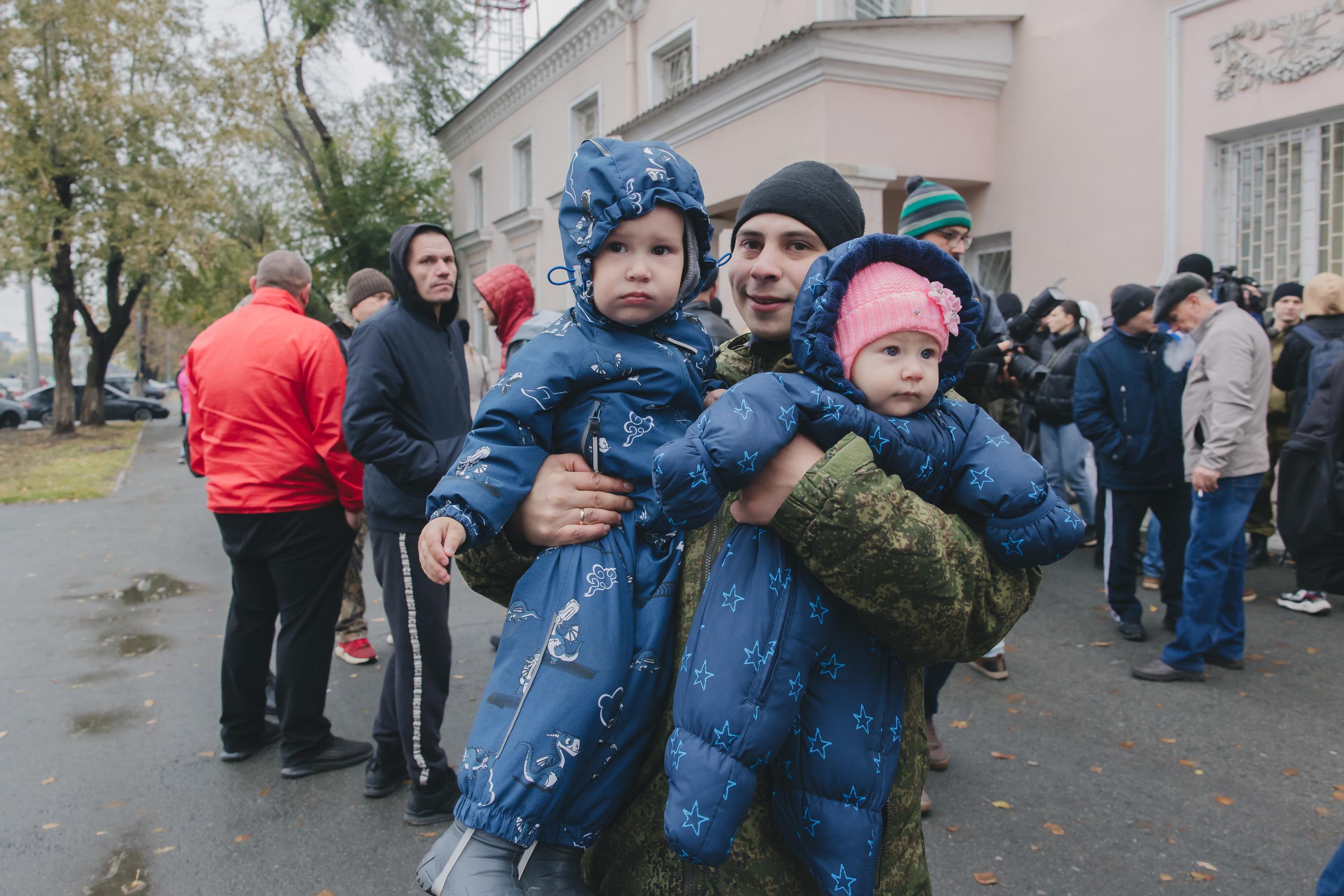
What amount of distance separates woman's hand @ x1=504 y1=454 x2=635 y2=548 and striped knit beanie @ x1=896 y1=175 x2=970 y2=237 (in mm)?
2550

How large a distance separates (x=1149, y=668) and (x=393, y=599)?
4.14m

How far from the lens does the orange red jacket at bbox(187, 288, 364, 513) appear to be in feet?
12.6

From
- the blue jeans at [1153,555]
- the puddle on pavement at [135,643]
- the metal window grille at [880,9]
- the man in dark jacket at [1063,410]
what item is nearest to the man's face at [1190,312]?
the man in dark jacket at [1063,410]

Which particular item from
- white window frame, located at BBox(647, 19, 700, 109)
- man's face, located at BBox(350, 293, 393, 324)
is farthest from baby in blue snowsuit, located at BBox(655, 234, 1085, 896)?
white window frame, located at BBox(647, 19, 700, 109)

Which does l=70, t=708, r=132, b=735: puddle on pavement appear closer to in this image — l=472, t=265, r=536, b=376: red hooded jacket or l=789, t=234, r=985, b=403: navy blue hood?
l=472, t=265, r=536, b=376: red hooded jacket

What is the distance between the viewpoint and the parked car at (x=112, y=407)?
29.8 meters

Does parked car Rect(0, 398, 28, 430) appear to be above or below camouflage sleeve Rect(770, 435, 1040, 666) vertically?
above

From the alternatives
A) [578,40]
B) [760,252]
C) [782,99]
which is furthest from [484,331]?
[760,252]

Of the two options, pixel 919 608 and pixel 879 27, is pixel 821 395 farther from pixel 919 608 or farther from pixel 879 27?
pixel 879 27

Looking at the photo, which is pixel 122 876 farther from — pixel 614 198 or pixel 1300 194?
pixel 1300 194

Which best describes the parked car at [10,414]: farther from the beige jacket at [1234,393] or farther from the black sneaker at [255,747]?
the beige jacket at [1234,393]

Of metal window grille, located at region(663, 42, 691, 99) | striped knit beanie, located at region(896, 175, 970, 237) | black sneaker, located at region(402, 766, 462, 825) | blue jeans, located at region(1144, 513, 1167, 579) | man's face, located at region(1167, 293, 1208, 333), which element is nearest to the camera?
black sneaker, located at region(402, 766, 462, 825)

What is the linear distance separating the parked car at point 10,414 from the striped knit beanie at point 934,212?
3178cm

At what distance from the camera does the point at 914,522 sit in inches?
52.6
